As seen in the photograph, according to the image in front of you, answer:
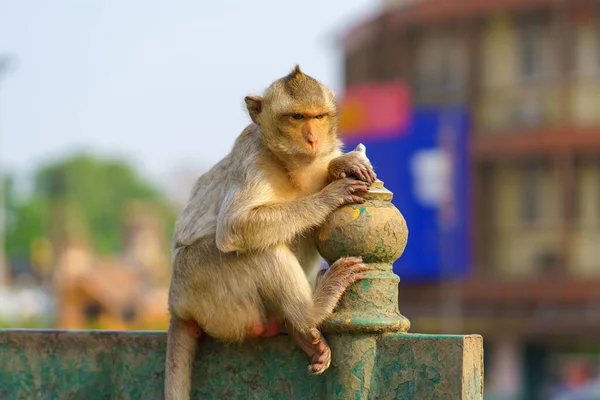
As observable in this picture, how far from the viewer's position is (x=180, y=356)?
480 cm

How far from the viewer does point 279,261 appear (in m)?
4.69

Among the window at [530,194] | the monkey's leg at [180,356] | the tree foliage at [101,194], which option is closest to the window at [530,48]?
the window at [530,194]

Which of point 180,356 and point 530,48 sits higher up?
point 530,48

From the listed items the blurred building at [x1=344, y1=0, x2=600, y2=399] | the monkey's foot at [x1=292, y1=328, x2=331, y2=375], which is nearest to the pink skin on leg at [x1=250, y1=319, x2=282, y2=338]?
the monkey's foot at [x1=292, y1=328, x2=331, y2=375]

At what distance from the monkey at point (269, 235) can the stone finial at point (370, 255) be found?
43 mm

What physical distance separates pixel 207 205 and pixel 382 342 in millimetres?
1134

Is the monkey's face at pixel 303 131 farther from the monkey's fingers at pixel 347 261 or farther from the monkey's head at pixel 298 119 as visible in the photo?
the monkey's fingers at pixel 347 261

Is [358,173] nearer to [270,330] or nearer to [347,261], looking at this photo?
[347,261]

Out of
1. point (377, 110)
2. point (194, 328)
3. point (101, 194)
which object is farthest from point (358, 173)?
point (101, 194)

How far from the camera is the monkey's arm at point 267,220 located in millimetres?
4727

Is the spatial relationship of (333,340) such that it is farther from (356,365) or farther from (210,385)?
(210,385)

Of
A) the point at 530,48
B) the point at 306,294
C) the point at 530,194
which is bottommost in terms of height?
the point at 306,294

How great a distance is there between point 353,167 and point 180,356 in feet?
3.22

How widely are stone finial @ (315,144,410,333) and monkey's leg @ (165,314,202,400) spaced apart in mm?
617
